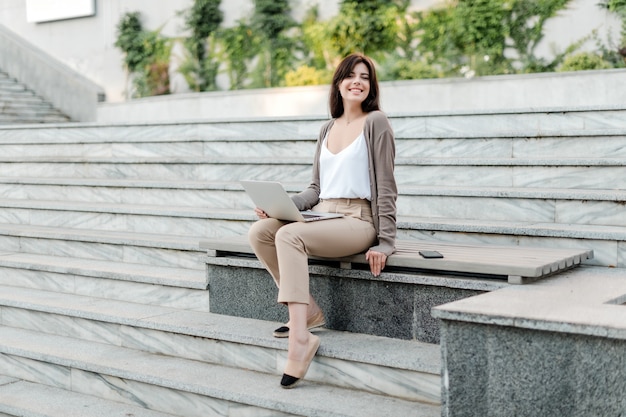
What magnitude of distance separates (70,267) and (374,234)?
256 cm

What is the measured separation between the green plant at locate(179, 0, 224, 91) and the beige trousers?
10.1 meters

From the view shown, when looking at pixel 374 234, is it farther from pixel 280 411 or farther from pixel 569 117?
pixel 569 117

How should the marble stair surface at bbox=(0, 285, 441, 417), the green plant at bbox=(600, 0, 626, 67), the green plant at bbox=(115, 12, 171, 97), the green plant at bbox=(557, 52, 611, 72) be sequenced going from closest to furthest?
the marble stair surface at bbox=(0, 285, 441, 417) < the green plant at bbox=(557, 52, 611, 72) < the green plant at bbox=(600, 0, 626, 67) < the green plant at bbox=(115, 12, 171, 97)

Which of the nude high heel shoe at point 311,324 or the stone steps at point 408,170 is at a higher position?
the stone steps at point 408,170

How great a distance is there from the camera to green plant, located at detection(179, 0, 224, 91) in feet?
46.4

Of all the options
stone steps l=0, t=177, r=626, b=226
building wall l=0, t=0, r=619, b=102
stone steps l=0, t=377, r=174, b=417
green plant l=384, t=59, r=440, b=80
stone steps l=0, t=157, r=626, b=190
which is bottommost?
stone steps l=0, t=377, r=174, b=417

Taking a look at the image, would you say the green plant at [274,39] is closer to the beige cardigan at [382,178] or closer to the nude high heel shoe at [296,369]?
the beige cardigan at [382,178]

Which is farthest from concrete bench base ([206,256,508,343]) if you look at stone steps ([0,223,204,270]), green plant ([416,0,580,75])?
green plant ([416,0,580,75])

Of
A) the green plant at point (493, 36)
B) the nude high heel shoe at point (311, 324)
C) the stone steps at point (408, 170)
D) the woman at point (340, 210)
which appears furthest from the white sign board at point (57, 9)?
the nude high heel shoe at point (311, 324)

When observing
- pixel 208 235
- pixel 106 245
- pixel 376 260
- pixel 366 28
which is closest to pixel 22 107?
pixel 366 28

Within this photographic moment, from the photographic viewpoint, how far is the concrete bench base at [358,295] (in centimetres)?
404

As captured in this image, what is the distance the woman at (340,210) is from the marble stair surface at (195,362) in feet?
0.57

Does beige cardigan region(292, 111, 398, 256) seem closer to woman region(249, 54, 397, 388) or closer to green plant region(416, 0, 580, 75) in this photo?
woman region(249, 54, 397, 388)

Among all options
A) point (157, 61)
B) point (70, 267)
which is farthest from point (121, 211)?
point (157, 61)
